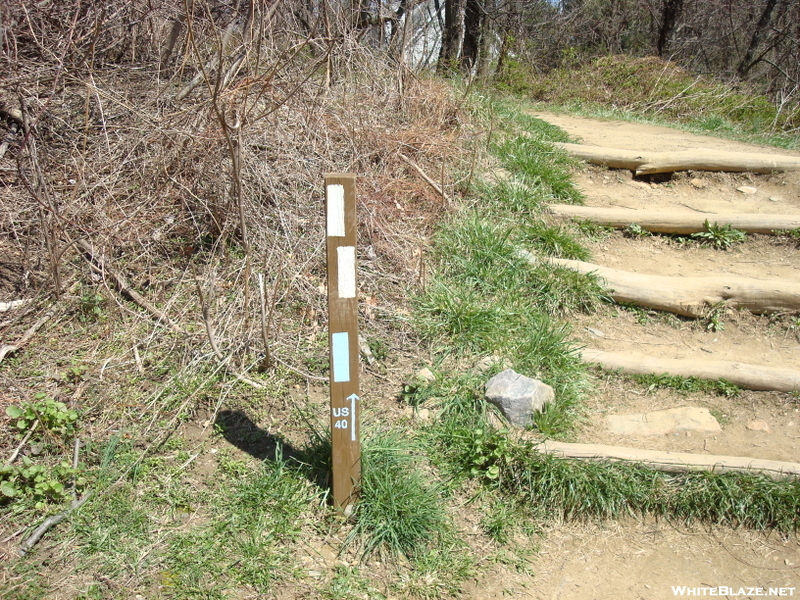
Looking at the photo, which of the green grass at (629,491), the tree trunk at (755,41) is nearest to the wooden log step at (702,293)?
the green grass at (629,491)

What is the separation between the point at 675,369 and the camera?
4148mm

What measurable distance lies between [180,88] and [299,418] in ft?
→ 9.62

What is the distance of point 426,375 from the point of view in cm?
388

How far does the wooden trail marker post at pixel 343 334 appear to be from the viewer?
2.60 m

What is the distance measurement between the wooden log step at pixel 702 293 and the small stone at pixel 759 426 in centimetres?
96

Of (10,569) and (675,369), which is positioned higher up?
(675,369)

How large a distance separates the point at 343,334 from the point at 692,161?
4742mm

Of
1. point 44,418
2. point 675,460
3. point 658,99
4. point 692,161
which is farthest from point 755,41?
point 44,418

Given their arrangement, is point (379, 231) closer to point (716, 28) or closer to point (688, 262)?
point (688, 262)

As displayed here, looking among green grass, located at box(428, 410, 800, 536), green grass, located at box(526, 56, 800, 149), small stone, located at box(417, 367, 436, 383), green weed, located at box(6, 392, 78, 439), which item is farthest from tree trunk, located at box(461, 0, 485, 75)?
green weed, located at box(6, 392, 78, 439)

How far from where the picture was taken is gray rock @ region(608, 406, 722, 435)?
380 centimetres

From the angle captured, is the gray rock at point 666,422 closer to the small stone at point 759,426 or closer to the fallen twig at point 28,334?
the small stone at point 759,426

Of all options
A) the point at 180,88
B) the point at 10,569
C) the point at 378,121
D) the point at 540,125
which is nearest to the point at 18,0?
the point at 180,88

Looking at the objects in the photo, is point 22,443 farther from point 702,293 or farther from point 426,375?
point 702,293
